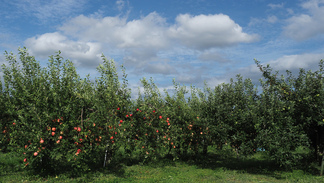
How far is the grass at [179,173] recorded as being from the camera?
1381 centimetres

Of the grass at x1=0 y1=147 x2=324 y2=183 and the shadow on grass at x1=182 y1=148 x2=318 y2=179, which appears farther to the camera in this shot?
the shadow on grass at x1=182 y1=148 x2=318 y2=179

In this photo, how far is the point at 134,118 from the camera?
16.4 metres

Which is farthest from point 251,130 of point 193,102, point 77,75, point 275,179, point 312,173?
point 77,75

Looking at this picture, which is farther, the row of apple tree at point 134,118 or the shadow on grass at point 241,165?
the shadow on grass at point 241,165

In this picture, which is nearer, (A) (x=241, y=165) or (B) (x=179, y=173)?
(B) (x=179, y=173)

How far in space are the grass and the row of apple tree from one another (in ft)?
2.86

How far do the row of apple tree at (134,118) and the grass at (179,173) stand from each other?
87 centimetres

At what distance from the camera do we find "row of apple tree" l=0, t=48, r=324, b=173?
42.7ft

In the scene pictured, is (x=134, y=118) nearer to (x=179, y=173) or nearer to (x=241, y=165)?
(x=179, y=173)

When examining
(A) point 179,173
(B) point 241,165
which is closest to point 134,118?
(A) point 179,173

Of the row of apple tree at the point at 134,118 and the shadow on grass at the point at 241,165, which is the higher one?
the row of apple tree at the point at 134,118

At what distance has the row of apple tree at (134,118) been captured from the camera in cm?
1302

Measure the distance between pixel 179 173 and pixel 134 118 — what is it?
4.61 m

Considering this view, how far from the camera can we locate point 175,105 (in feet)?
62.1
